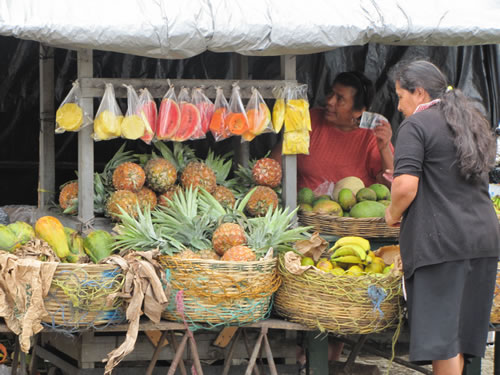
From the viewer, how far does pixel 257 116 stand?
4758 millimetres

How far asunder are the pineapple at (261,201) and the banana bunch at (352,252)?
600mm

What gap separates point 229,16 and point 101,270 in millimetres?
1609

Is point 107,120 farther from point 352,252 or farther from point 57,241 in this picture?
point 352,252

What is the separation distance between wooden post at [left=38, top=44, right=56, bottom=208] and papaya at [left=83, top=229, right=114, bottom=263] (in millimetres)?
1249

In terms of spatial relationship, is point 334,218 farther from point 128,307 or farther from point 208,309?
point 128,307

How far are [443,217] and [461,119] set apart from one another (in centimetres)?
50

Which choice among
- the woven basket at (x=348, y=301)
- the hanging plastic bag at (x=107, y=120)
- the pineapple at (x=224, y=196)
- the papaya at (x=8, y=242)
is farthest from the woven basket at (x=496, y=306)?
the papaya at (x=8, y=242)

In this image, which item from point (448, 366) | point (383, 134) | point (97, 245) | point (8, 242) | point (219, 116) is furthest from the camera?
point (383, 134)

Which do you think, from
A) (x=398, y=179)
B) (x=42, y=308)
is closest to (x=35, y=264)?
(x=42, y=308)

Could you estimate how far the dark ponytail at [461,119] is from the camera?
371 cm

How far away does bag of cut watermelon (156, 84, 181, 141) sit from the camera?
4.65m

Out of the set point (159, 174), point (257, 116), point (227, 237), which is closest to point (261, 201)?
point (257, 116)

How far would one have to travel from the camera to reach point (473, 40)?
463cm

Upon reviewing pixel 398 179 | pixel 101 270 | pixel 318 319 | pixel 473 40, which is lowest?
pixel 318 319
